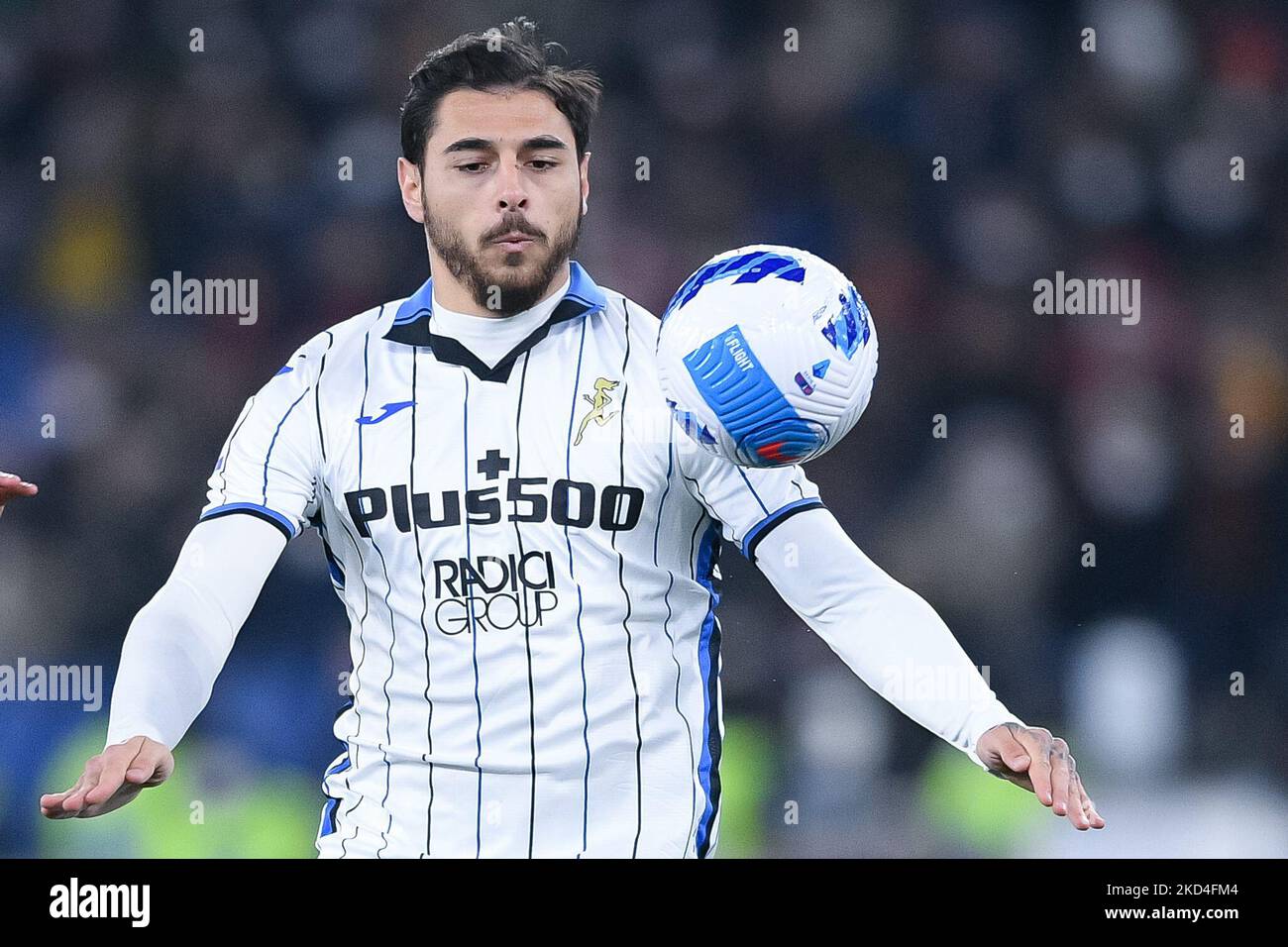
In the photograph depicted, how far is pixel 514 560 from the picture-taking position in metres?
3.09

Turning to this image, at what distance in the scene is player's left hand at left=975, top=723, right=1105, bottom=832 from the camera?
257 centimetres

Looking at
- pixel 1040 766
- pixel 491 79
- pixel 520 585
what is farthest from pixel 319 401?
pixel 1040 766

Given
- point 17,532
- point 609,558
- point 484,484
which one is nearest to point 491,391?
point 484,484

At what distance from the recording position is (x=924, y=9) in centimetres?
557

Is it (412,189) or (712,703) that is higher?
(412,189)

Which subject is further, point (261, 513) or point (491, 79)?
point (491, 79)

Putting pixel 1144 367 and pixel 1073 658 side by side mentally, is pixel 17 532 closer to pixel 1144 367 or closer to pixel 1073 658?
pixel 1073 658

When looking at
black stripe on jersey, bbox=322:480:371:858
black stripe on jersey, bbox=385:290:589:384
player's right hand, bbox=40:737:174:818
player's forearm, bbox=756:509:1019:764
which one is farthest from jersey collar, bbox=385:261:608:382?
player's right hand, bbox=40:737:174:818

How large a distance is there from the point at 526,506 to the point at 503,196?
2.13 feet

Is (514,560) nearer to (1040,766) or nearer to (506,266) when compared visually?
(506,266)

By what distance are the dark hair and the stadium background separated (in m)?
1.52

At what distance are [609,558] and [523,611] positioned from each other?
202 mm
